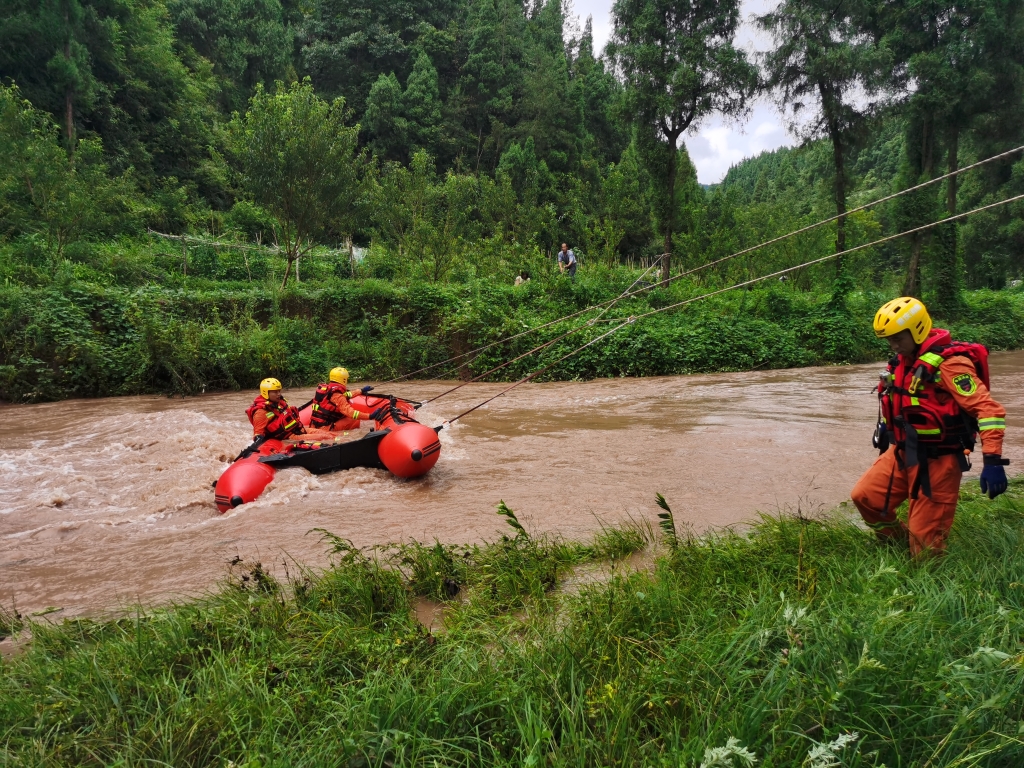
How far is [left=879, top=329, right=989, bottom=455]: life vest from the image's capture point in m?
3.58

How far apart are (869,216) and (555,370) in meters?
21.5

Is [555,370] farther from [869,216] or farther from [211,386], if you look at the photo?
[869,216]

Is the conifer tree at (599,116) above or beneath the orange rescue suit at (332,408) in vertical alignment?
above

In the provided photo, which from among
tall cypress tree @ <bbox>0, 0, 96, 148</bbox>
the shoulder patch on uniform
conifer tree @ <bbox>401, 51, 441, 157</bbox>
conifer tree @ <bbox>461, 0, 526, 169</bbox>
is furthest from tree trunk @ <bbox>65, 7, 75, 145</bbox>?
the shoulder patch on uniform

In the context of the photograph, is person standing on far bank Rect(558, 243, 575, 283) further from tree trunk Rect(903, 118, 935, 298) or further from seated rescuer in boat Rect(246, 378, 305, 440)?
seated rescuer in boat Rect(246, 378, 305, 440)

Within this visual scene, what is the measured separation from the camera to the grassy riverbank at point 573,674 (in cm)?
201

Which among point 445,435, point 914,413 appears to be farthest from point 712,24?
point 914,413

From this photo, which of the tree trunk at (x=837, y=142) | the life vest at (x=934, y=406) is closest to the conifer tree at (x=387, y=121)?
the tree trunk at (x=837, y=142)

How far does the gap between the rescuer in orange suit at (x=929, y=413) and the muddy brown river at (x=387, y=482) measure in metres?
1.83

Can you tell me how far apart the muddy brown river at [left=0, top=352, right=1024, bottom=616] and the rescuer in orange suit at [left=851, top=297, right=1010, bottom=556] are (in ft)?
6.02

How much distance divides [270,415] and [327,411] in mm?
1214

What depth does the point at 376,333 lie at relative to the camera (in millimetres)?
17109

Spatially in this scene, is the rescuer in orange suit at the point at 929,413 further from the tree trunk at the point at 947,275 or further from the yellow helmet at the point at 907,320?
the tree trunk at the point at 947,275

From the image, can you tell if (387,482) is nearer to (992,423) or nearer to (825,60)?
(992,423)
